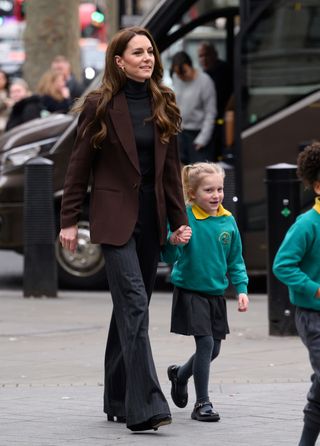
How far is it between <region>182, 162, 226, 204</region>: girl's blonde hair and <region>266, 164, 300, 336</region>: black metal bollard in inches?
123

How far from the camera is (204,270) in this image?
7.29m

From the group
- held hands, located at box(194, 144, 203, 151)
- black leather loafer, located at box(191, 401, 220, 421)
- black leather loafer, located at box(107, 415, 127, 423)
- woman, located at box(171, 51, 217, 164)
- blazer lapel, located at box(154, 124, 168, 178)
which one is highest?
woman, located at box(171, 51, 217, 164)

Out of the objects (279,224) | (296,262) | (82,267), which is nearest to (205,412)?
(296,262)

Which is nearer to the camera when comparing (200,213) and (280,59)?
(200,213)

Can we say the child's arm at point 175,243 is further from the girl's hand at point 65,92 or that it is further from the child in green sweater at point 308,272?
the girl's hand at point 65,92

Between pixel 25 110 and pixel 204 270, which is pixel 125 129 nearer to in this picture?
pixel 204 270

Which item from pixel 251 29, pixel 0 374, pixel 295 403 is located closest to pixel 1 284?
pixel 251 29

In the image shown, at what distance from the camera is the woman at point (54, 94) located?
17.9 m

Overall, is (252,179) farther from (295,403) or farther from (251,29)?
(295,403)

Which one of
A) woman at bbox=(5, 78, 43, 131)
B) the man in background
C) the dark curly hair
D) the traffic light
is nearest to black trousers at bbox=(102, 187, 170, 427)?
the dark curly hair

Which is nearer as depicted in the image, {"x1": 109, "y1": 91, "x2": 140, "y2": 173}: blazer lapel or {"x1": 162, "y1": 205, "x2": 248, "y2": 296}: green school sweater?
{"x1": 109, "y1": 91, "x2": 140, "y2": 173}: blazer lapel

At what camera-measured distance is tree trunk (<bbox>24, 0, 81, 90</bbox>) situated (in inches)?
971

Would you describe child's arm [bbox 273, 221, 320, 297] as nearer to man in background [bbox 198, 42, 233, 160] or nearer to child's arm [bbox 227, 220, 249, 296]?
child's arm [bbox 227, 220, 249, 296]

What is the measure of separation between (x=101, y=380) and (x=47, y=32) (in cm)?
1678
